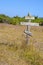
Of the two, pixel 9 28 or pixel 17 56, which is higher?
pixel 17 56

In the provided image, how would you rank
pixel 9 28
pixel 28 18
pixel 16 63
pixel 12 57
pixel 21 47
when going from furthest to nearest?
pixel 9 28 → pixel 28 18 → pixel 21 47 → pixel 12 57 → pixel 16 63

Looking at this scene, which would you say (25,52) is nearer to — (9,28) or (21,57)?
(21,57)

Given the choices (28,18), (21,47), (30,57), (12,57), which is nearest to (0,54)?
(12,57)

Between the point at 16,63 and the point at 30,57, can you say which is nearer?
the point at 16,63

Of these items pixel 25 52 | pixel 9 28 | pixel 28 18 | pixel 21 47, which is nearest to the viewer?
pixel 25 52

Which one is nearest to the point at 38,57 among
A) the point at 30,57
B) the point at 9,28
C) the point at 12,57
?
the point at 30,57

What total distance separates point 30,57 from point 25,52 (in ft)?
2.48

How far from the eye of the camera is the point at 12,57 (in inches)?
416

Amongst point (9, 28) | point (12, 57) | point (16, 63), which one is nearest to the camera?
point (16, 63)

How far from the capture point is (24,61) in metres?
10.4

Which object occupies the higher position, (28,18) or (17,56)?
(28,18)

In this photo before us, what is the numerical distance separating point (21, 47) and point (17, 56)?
1.81 metres

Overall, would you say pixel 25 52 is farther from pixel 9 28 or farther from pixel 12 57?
pixel 9 28

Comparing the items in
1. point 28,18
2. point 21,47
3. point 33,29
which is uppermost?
point 28,18
